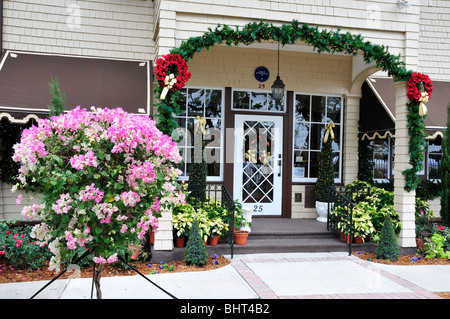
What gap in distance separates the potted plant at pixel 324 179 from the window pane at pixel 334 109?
2.13ft

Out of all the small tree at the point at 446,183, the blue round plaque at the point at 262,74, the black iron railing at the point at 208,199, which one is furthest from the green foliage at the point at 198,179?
the small tree at the point at 446,183

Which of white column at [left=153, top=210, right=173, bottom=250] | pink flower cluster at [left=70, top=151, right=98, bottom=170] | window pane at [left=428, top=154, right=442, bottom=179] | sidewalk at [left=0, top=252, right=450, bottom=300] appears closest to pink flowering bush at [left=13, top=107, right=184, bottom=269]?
pink flower cluster at [left=70, top=151, right=98, bottom=170]

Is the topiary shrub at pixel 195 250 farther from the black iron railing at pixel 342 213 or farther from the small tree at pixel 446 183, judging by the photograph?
the small tree at pixel 446 183

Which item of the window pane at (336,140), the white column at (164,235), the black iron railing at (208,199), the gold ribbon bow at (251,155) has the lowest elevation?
the white column at (164,235)

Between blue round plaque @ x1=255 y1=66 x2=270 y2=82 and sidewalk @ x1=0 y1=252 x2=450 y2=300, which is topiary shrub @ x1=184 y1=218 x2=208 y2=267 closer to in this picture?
sidewalk @ x1=0 y1=252 x2=450 y2=300

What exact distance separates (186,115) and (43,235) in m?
5.25

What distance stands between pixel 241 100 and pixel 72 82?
3.46 meters

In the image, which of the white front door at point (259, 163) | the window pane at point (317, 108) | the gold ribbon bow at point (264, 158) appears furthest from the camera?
the window pane at point (317, 108)

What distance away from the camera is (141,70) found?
7.12 m

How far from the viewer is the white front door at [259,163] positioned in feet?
26.9

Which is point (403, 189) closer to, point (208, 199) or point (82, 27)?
point (208, 199)

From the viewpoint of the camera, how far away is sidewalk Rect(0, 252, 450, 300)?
453 centimetres

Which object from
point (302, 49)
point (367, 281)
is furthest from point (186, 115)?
point (367, 281)

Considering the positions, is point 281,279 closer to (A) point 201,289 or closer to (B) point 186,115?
(A) point 201,289
